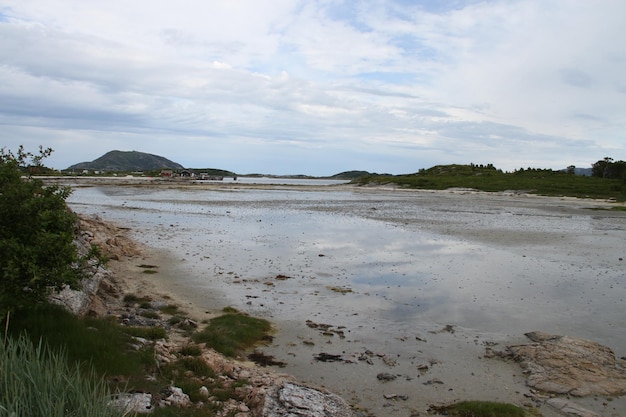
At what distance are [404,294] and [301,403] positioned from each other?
928 cm

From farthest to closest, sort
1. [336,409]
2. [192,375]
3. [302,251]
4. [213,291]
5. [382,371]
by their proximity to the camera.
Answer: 1. [302,251]
2. [213,291]
3. [382,371]
4. [192,375]
5. [336,409]

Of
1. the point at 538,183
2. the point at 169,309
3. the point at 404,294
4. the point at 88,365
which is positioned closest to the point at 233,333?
the point at 169,309

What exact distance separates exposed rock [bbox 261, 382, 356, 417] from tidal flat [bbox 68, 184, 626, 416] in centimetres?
102

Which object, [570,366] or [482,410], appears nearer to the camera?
[482,410]

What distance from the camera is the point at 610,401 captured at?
28.2 feet

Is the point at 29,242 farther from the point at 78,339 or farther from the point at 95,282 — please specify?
the point at 95,282

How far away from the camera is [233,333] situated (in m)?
11.3

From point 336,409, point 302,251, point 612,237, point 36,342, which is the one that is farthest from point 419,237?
point 36,342

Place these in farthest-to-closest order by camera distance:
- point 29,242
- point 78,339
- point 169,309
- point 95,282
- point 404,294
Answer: point 404,294 → point 169,309 → point 95,282 → point 78,339 → point 29,242

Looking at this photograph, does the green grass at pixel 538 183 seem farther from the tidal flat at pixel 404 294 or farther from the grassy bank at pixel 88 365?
the grassy bank at pixel 88 365

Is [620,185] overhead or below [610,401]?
overhead

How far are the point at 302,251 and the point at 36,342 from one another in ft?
55.2

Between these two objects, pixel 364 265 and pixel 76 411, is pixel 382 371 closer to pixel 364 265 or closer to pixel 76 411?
pixel 76 411

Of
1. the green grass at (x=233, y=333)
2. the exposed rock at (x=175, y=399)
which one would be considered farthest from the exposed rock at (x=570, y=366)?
the exposed rock at (x=175, y=399)
